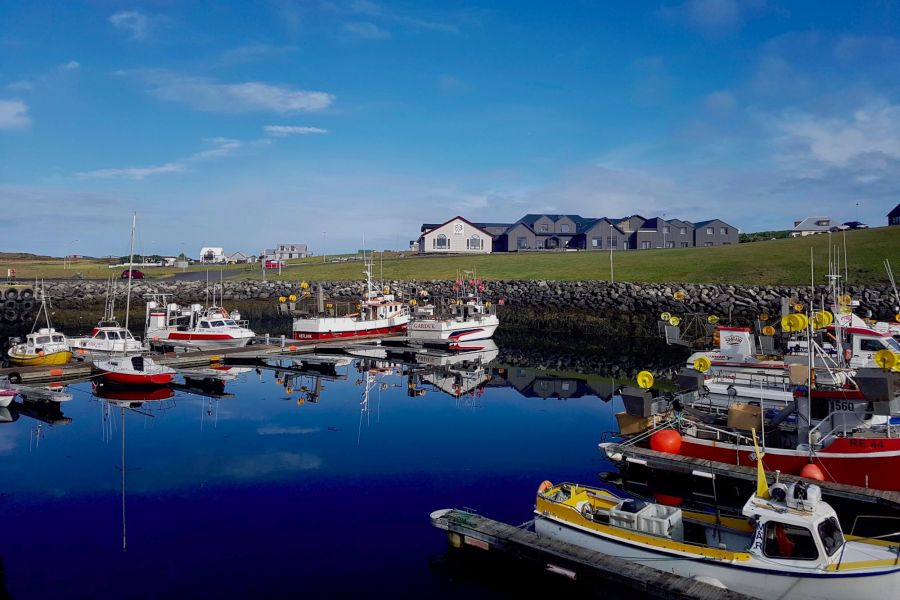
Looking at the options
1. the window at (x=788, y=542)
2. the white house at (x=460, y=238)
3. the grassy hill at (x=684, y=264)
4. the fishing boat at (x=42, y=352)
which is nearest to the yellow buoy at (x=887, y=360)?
the window at (x=788, y=542)

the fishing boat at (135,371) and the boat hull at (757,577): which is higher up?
the fishing boat at (135,371)

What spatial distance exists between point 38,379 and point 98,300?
48501 mm

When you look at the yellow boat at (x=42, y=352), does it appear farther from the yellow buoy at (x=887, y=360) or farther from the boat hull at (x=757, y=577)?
the yellow buoy at (x=887, y=360)

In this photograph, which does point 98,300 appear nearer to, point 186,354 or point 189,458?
point 186,354

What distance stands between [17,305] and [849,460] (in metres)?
77.6

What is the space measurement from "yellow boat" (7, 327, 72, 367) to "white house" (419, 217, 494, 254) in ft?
245

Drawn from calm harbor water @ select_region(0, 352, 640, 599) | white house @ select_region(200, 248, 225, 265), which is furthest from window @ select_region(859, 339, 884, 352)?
white house @ select_region(200, 248, 225, 265)

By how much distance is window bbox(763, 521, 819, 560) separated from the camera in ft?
40.1

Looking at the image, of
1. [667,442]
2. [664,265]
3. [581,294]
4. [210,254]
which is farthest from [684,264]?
[210,254]

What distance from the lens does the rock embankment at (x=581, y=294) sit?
193 feet

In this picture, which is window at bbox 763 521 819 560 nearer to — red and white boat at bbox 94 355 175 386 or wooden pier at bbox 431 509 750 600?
wooden pier at bbox 431 509 750 600

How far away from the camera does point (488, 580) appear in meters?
15.0

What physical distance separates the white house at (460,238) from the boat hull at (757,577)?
321 feet

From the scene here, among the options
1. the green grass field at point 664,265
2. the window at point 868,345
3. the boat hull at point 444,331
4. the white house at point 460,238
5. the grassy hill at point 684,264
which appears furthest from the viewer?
the white house at point 460,238
